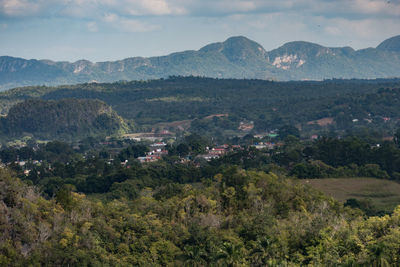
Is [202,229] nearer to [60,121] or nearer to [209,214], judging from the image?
[209,214]

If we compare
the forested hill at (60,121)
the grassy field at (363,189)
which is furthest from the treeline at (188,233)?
the forested hill at (60,121)

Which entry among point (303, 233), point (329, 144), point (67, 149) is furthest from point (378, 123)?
point (303, 233)

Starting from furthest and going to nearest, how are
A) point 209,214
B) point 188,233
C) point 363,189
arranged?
1. point 363,189
2. point 209,214
3. point 188,233

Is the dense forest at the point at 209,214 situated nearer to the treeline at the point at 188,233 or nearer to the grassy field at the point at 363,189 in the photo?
the treeline at the point at 188,233

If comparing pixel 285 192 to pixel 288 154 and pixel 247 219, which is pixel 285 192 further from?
pixel 288 154

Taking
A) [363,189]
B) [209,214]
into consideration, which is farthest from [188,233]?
[363,189]

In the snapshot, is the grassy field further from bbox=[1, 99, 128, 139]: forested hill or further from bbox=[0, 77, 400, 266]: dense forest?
bbox=[1, 99, 128, 139]: forested hill
